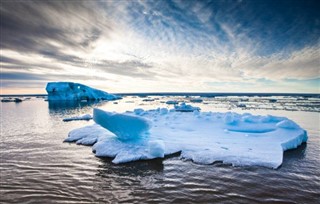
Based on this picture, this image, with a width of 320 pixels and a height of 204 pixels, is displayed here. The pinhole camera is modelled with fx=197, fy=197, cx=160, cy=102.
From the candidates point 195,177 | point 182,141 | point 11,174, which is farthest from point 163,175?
point 11,174

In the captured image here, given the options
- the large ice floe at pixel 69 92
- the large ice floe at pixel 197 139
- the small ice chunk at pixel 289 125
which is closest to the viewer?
the large ice floe at pixel 197 139

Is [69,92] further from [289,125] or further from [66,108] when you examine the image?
[289,125]

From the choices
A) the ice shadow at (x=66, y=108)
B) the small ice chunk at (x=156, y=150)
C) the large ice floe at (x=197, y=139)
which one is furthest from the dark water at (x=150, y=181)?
the ice shadow at (x=66, y=108)

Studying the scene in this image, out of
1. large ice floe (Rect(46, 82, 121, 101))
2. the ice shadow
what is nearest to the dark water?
the ice shadow

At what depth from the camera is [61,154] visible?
9.14 metres

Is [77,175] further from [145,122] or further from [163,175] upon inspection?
[145,122]

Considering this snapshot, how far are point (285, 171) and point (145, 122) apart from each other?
604 cm

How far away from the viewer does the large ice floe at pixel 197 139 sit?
8.07 meters

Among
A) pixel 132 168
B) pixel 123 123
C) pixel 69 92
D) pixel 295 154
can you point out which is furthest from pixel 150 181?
pixel 69 92

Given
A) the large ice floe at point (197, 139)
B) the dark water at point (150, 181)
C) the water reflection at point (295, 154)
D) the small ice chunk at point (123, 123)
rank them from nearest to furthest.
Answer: the dark water at point (150, 181), the large ice floe at point (197, 139), the water reflection at point (295, 154), the small ice chunk at point (123, 123)

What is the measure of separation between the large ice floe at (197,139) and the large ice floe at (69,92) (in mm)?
47277

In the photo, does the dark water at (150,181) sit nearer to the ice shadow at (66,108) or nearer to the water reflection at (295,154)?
the water reflection at (295,154)

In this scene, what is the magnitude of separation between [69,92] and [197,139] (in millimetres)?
55623

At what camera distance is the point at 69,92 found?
57.9m
